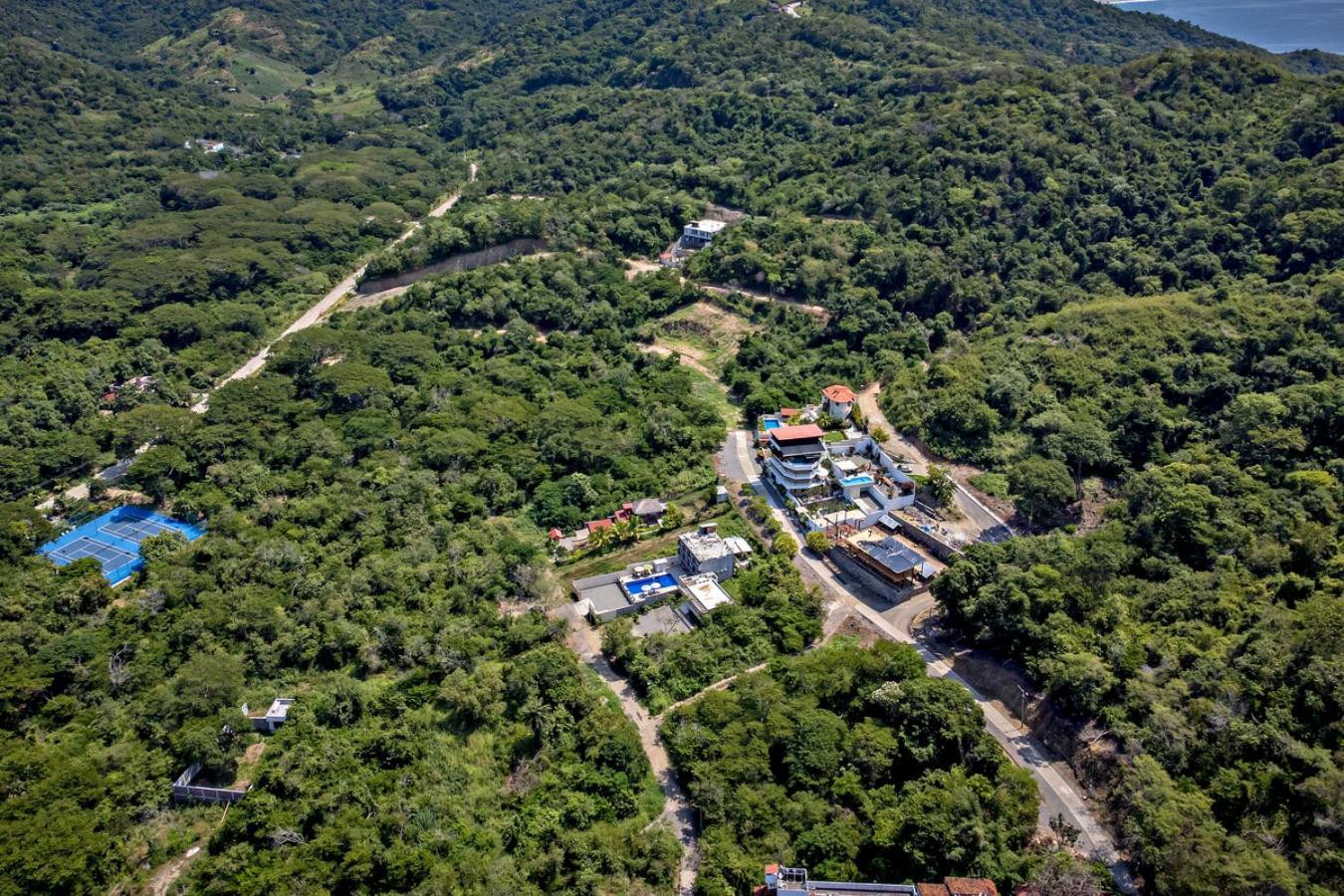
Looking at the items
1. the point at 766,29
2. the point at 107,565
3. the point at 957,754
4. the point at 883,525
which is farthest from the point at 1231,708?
the point at 766,29

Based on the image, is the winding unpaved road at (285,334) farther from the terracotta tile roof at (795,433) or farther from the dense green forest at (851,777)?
the dense green forest at (851,777)

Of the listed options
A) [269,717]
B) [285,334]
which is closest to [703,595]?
[269,717]

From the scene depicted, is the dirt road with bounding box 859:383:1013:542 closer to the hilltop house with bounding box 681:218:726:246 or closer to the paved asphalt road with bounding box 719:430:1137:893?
the paved asphalt road with bounding box 719:430:1137:893

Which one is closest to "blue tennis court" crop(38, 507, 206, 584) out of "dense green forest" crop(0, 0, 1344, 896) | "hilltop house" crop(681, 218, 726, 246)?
"dense green forest" crop(0, 0, 1344, 896)

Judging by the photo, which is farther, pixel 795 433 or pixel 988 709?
pixel 795 433

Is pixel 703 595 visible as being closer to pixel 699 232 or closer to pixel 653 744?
pixel 653 744

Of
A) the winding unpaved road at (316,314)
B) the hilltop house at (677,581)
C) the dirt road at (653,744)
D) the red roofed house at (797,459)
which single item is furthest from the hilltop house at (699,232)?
the dirt road at (653,744)
